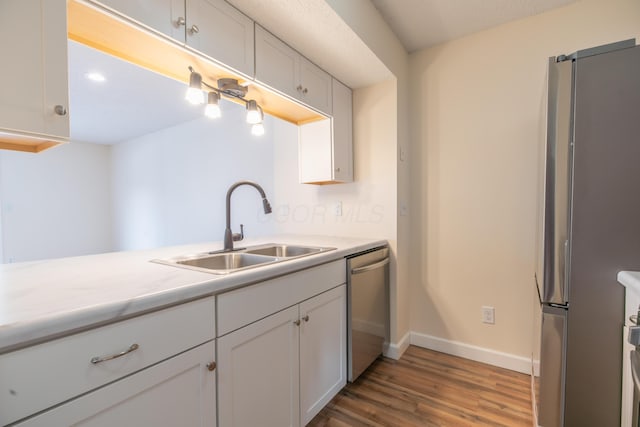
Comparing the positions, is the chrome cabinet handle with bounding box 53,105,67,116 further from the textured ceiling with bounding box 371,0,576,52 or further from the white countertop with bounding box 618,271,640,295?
the white countertop with bounding box 618,271,640,295

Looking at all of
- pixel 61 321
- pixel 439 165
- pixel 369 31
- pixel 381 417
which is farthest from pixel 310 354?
pixel 369 31

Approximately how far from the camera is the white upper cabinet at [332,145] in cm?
215

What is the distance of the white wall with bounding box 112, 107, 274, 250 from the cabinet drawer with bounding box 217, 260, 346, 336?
5.43ft

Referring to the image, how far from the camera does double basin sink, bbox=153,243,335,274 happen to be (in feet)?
4.71

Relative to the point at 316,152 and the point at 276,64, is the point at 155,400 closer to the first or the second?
the point at 276,64

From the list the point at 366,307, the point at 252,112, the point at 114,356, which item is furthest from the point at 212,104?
the point at 366,307

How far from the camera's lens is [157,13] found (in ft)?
3.48

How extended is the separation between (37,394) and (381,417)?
1550 mm

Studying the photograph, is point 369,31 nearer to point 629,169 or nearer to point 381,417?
point 629,169

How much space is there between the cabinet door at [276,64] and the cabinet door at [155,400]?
1.33 meters

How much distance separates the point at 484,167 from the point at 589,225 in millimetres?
1056

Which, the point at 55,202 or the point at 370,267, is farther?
the point at 55,202

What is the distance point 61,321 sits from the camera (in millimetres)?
635

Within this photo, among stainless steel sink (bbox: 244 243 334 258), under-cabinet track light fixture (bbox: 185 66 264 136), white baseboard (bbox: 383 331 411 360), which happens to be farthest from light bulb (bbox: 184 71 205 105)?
white baseboard (bbox: 383 331 411 360)
